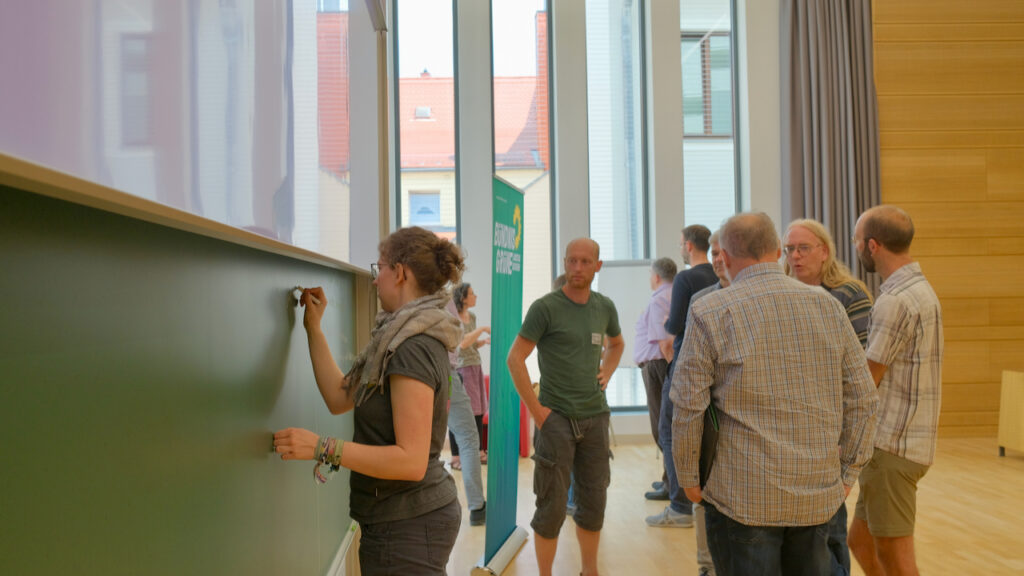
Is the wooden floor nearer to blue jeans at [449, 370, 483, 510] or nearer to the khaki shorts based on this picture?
blue jeans at [449, 370, 483, 510]

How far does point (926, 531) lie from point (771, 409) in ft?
10.7

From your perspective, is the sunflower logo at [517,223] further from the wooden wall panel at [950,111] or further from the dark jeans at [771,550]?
the wooden wall panel at [950,111]

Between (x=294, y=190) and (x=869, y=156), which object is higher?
(x=869, y=156)

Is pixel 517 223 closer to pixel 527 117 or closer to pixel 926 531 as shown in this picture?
pixel 926 531

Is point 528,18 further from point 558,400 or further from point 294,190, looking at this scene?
point 294,190

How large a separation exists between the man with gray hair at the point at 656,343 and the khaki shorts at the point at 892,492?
8.54 ft

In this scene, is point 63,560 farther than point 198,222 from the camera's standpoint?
No

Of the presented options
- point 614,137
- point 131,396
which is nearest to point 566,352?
point 131,396

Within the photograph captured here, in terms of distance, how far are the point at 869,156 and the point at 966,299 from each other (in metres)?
1.79

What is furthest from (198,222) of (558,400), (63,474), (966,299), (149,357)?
(966,299)

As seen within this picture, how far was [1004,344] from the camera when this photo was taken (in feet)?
25.9

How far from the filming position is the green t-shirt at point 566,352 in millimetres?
3566

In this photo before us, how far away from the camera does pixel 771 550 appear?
84.4 inches

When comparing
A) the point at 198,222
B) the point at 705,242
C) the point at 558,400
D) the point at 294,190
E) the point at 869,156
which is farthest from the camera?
the point at 869,156
